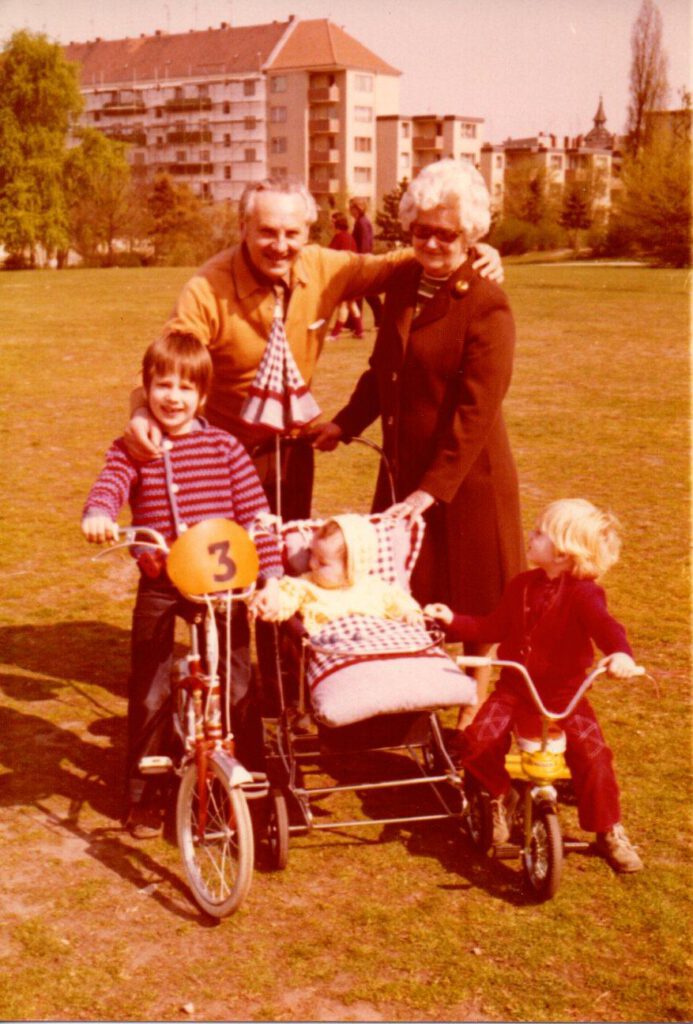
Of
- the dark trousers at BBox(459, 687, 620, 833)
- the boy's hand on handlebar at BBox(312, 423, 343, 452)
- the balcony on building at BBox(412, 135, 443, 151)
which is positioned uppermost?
the balcony on building at BBox(412, 135, 443, 151)

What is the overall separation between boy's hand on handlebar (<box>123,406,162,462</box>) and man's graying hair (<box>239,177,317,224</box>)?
0.89m

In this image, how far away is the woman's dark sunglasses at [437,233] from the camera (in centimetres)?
459

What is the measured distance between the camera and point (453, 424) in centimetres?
479

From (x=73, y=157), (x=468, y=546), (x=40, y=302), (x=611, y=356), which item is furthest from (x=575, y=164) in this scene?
(x=468, y=546)

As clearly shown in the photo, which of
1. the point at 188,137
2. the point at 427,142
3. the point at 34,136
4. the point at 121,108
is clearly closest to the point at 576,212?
the point at 34,136

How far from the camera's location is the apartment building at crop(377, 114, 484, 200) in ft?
354

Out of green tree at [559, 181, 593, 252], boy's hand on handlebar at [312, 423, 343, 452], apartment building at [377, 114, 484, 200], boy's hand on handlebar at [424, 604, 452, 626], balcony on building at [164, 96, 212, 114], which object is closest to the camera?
boy's hand on handlebar at [424, 604, 452, 626]

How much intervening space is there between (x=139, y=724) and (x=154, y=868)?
0.53 m

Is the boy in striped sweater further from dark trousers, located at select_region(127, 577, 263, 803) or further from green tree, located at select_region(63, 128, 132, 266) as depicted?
green tree, located at select_region(63, 128, 132, 266)

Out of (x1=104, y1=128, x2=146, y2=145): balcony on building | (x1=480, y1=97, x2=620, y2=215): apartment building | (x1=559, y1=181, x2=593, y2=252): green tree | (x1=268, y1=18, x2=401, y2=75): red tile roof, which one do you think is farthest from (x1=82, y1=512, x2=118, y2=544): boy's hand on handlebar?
(x1=104, y1=128, x2=146, y2=145): balcony on building

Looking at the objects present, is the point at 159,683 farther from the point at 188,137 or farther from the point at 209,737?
the point at 188,137

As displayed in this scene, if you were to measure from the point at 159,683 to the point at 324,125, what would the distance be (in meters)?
→ 105

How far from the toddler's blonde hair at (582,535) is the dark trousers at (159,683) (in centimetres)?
119

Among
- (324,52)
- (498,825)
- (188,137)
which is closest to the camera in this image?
(498,825)
